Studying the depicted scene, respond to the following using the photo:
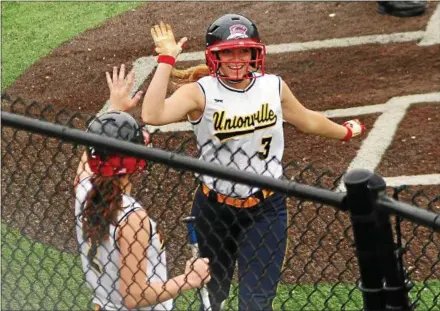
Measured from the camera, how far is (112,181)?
172 inches

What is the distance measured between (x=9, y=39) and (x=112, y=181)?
25.1 feet

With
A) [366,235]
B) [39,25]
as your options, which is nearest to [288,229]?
[366,235]

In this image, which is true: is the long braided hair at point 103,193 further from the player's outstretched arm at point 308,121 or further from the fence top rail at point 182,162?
the player's outstretched arm at point 308,121

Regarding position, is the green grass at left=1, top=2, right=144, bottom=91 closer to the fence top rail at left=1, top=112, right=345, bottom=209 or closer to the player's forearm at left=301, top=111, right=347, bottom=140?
the player's forearm at left=301, top=111, right=347, bottom=140

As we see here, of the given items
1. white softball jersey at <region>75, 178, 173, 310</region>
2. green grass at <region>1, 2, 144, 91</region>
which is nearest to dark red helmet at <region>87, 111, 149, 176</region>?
white softball jersey at <region>75, 178, 173, 310</region>

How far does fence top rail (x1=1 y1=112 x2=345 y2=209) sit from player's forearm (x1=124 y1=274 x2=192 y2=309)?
60cm

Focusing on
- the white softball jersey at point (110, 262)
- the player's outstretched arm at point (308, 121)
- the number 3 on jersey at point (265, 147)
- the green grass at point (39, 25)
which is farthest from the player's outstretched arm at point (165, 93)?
the green grass at point (39, 25)

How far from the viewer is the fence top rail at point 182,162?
393 centimetres

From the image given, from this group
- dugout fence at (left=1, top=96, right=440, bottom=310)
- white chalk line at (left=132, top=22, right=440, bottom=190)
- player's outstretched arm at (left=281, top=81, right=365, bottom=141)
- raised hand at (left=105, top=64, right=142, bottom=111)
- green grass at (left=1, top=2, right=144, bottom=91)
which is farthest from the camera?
green grass at (left=1, top=2, right=144, bottom=91)

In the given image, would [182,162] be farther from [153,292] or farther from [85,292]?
[85,292]

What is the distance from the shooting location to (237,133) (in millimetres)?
5438

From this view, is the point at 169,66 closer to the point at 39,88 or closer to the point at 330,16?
the point at 39,88

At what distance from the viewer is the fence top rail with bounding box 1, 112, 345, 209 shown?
393cm

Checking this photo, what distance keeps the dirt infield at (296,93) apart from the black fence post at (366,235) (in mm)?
2047
